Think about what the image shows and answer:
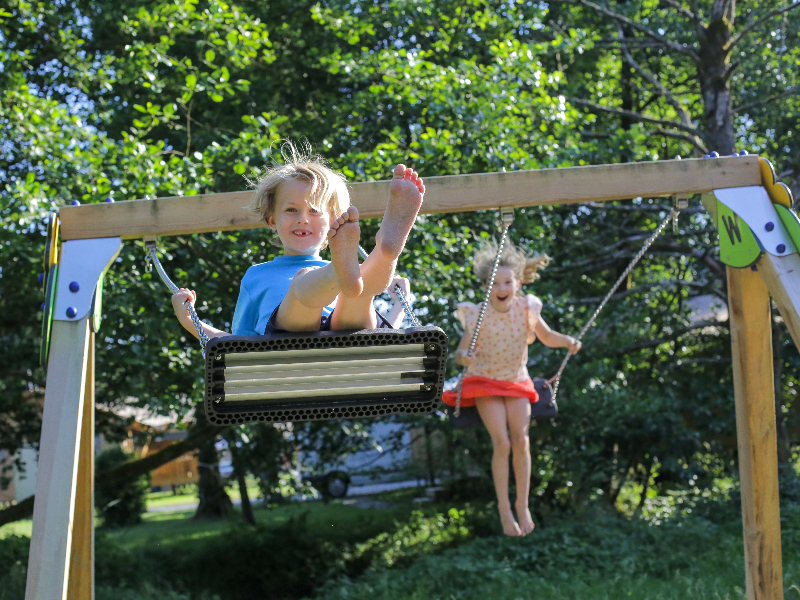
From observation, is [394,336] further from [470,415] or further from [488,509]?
[488,509]

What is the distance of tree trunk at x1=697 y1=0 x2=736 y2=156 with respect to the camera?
28.3 ft

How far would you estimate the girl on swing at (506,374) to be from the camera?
4.18 metres

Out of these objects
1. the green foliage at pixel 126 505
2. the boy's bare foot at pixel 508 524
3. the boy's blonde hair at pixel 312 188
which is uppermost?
the boy's blonde hair at pixel 312 188

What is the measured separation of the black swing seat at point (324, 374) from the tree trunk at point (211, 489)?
625 cm

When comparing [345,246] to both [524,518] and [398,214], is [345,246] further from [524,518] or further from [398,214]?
[524,518]

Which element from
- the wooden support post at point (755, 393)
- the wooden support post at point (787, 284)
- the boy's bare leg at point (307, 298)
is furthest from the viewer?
the wooden support post at point (755, 393)

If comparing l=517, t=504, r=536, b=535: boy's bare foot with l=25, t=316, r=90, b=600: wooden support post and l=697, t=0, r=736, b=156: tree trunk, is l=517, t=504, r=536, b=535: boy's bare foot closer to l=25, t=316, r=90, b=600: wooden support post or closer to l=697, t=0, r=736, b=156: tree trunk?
l=25, t=316, r=90, b=600: wooden support post

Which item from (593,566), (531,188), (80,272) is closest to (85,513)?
(80,272)

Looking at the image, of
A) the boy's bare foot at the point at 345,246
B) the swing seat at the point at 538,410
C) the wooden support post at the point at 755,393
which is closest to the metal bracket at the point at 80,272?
the boy's bare foot at the point at 345,246

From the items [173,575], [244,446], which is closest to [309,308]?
[244,446]

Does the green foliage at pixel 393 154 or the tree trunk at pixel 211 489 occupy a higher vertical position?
the green foliage at pixel 393 154

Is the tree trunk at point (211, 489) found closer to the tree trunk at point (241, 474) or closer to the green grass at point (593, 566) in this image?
the tree trunk at point (241, 474)

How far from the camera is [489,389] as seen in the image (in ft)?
13.8

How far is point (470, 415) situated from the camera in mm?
4297
